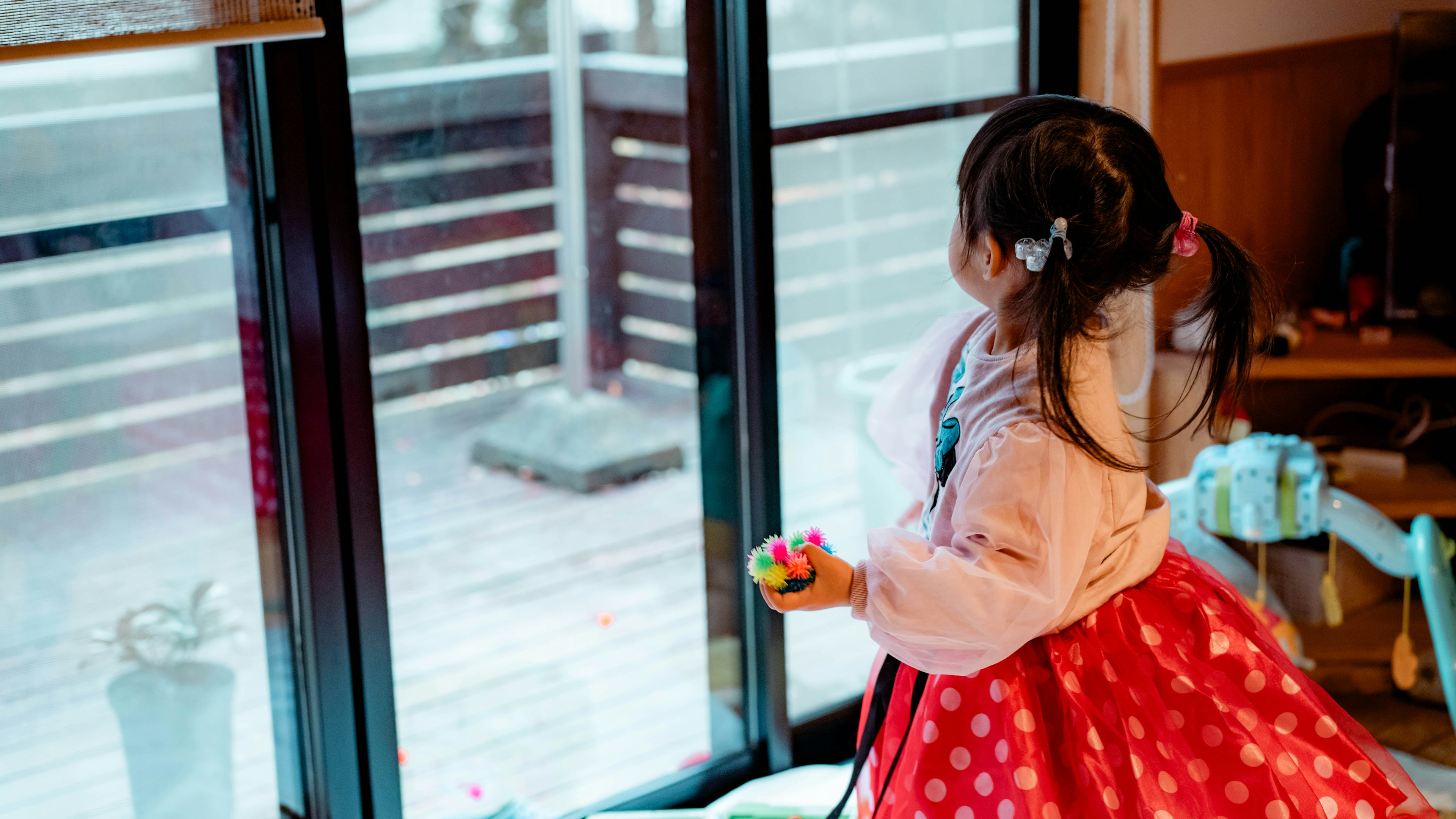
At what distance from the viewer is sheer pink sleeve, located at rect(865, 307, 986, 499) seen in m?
1.44

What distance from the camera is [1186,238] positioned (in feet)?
3.89

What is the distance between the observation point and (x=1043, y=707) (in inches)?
50.3

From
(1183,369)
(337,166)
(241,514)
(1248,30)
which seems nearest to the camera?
(337,166)

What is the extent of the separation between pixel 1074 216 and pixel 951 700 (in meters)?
0.47

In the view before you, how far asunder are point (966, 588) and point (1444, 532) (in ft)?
4.93

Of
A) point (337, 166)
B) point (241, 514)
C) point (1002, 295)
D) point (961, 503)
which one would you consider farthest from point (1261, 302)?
point (241, 514)

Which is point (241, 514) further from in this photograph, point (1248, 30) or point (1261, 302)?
point (1248, 30)

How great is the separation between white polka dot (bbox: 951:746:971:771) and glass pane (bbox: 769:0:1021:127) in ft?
2.94

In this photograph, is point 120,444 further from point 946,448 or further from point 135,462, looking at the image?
point 946,448

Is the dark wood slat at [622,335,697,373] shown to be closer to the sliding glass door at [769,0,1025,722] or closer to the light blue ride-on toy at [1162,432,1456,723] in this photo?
the sliding glass door at [769,0,1025,722]

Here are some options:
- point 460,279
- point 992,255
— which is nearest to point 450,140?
point 460,279

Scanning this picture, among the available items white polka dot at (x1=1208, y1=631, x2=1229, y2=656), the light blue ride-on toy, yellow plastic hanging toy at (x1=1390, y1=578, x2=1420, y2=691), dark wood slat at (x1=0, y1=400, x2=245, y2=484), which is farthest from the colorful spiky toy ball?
yellow plastic hanging toy at (x1=1390, y1=578, x2=1420, y2=691)

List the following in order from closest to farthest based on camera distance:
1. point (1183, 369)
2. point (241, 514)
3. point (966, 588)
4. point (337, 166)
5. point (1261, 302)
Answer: point (966, 588), point (1261, 302), point (337, 166), point (241, 514), point (1183, 369)

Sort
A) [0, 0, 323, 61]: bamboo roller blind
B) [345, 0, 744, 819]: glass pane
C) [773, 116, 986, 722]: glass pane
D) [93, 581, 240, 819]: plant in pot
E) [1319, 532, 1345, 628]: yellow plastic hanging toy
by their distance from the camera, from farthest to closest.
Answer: [1319, 532, 1345, 628]: yellow plastic hanging toy < [773, 116, 986, 722]: glass pane < [345, 0, 744, 819]: glass pane < [93, 581, 240, 819]: plant in pot < [0, 0, 323, 61]: bamboo roller blind
